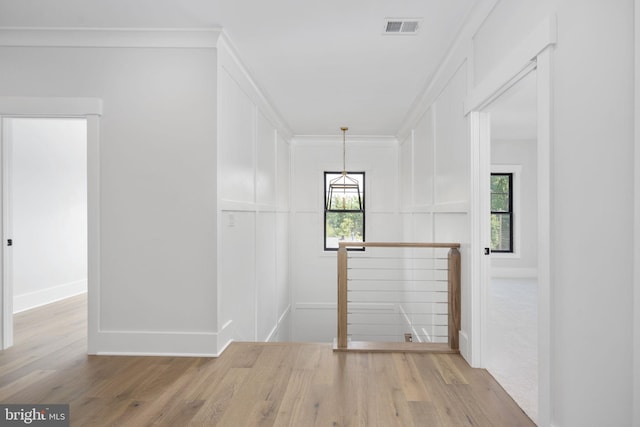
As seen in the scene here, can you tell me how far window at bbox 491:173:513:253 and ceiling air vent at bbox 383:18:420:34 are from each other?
580cm

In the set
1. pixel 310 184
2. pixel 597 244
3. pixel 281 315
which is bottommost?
pixel 281 315

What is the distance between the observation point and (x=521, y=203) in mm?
8117

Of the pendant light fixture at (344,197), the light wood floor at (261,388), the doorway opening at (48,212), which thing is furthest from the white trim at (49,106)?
the pendant light fixture at (344,197)

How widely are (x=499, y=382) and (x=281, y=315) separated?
389cm

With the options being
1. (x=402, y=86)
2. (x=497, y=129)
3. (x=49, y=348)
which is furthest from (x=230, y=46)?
(x=497, y=129)

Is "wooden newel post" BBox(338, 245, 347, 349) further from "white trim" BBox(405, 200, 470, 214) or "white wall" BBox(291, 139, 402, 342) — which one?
"white wall" BBox(291, 139, 402, 342)

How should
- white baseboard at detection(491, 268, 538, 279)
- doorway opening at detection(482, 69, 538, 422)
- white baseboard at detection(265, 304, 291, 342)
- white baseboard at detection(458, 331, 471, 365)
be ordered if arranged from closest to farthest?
white baseboard at detection(458, 331, 471, 365) → doorway opening at detection(482, 69, 538, 422) → white baseboard at detection(265, 304, 291, 342) → white baseboard at detection(491, 268, 538, 279)

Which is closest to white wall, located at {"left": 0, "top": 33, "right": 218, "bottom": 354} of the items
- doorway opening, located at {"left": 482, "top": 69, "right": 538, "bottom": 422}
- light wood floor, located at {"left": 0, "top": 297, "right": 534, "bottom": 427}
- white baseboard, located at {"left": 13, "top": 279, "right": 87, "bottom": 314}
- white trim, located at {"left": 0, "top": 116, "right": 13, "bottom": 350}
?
light wood floor, located at {"left": 0, "top": 297, "right": 534, "bottom": 427}

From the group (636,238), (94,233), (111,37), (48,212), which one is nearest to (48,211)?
(48,212)

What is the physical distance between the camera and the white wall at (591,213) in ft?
4.84

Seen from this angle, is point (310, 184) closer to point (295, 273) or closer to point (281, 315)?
point (295, 273)

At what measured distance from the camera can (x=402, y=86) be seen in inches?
174
